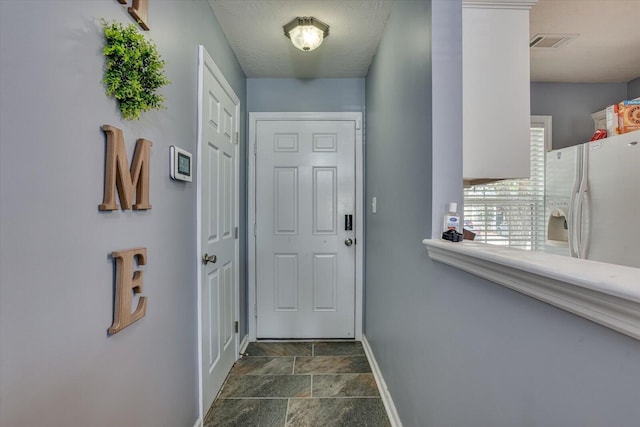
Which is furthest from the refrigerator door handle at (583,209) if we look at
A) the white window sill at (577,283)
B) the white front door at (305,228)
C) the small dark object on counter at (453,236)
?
the white window sill at (577,283)

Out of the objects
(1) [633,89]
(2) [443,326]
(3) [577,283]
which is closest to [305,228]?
(2) [443,326]

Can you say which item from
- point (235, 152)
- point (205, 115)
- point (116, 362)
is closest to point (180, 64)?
point (205, 115)

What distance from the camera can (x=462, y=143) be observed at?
1.25 m

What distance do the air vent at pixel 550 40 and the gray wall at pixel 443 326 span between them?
1.19 metres

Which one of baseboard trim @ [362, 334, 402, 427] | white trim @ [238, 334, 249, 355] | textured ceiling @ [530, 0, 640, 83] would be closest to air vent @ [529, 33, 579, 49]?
textured ceiling @ [530, 0, 640, 83]

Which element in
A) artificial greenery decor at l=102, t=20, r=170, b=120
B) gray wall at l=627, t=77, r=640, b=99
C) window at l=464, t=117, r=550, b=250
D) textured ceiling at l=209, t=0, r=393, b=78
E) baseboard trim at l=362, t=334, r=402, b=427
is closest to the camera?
artificial greenery decor at l=102, t=20, r=170, b=120

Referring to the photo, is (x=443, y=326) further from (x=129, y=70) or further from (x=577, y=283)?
(x=129, y=70)

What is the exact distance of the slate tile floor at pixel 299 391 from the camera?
1775 mm

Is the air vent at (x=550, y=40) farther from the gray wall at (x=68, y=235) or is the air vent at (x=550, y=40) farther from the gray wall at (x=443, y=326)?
the gray wall at (x=68, y=235)

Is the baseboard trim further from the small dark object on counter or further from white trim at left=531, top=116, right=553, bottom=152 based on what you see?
white trim at left=531, top=116, right=553, bottom=152

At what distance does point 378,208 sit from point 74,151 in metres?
1.83

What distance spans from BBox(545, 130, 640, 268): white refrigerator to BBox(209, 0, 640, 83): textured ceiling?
85 centimetres

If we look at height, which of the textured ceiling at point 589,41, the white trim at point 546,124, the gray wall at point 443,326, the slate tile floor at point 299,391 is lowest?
the slate tile floor at point 299,391

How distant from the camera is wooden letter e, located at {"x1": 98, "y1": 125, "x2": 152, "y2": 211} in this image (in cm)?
90
